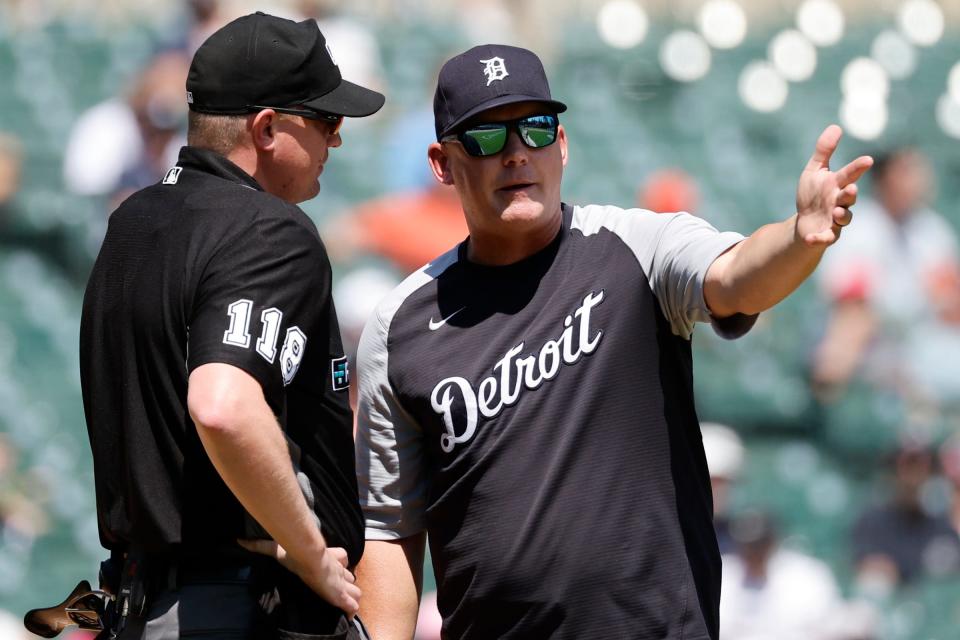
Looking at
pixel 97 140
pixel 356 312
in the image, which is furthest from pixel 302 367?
pixel 97 140

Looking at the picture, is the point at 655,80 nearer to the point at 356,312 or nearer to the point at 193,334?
the point at 356,312

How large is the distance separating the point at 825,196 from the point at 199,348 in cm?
102

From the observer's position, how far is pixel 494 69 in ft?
8.05

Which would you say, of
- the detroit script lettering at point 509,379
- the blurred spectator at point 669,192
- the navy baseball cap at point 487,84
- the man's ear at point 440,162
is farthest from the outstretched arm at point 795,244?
the blurred spectator at point 669,192

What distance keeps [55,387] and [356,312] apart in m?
1.66

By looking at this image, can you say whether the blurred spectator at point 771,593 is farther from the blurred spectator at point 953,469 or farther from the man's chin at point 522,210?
the man's chin at point 522,210

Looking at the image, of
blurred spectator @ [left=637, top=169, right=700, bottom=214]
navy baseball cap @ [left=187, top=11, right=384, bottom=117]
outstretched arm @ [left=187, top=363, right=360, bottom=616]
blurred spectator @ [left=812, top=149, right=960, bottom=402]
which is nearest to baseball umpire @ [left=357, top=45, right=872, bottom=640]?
navy baseball cap @ [left=187, top=11, right=384, bottom=117]

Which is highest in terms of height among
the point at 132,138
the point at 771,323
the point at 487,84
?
the point at 771,323

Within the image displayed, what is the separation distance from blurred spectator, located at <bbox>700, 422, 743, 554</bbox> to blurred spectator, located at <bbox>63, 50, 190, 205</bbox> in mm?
3012

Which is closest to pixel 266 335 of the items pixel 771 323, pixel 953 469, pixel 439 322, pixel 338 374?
pixel 338 374

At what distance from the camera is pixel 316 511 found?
2193 mm

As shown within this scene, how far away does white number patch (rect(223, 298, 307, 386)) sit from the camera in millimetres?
2028

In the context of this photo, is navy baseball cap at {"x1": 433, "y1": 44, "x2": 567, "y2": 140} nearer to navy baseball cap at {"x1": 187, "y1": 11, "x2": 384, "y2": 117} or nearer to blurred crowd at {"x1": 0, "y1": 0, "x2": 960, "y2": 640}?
navy baseball cap at {"x1": 187, "y1": 11, "x2": 384, "y2": 117}

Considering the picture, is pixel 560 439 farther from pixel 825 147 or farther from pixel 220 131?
pixel 220 131
